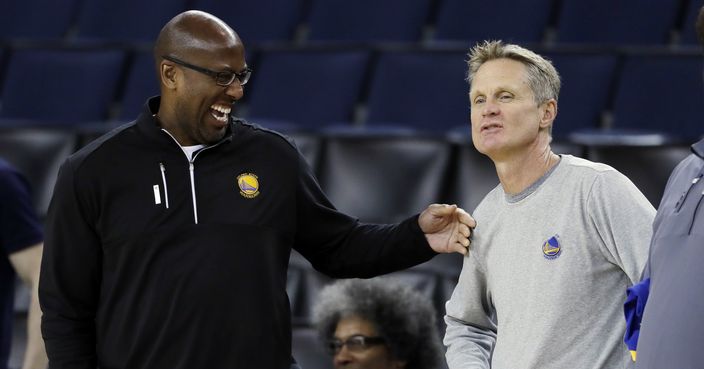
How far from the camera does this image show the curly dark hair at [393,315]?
3.44 m

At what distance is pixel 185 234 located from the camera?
2.68m

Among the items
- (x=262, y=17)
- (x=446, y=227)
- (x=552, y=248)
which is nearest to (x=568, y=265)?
(x=552, y=248)

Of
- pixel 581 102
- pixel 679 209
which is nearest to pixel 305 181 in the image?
pixel 679 209

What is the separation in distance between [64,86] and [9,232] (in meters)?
2.99

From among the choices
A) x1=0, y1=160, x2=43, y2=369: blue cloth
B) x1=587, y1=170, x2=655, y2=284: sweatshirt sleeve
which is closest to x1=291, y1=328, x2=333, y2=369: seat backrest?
Result: x1=0, y1=160, x2=43, y2=369: blue cloth

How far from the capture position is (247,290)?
8.75ft

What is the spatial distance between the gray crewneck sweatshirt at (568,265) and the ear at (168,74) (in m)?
0.82

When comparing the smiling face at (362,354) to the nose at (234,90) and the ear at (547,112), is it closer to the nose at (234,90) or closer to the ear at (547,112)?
the nose at (234,90)

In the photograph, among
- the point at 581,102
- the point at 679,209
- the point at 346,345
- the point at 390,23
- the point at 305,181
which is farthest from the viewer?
the point at 390,23

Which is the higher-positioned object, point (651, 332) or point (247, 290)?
point (651, 332)

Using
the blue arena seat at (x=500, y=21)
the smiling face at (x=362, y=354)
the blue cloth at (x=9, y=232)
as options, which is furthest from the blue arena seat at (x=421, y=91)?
the blue cloth at (x=9, y=232)

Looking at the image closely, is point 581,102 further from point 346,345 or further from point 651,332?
point 651,332

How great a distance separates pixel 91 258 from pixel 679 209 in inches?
51.8

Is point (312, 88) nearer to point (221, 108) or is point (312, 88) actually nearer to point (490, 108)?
point (221, 108)
